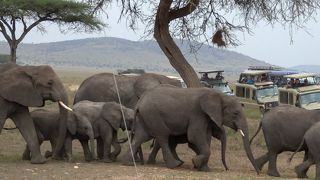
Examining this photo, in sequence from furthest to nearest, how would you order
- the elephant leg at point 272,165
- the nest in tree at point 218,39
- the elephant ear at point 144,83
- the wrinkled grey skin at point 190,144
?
the nest in tree at point 218,39
the elephant ear at point 144,83
the wrinkled grey skin at point 190,144
the elephant leg at point 272,165

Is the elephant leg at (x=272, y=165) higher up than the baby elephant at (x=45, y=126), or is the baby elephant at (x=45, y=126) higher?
the baby elephant at (x=45, y=126)

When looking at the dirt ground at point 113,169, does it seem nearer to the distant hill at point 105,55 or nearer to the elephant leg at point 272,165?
the elephant leg at point 272,165

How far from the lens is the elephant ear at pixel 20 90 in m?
12.6

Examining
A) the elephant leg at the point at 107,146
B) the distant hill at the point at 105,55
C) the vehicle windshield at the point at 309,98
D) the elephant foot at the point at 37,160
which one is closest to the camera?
the elephant foot at the point at 37,160

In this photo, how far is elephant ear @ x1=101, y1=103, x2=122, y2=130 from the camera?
45.4 ft

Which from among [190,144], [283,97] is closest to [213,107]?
[190,144]

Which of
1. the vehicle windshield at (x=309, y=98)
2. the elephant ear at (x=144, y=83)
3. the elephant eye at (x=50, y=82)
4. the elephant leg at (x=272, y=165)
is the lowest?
the elephant leg at (x=272, y=165)

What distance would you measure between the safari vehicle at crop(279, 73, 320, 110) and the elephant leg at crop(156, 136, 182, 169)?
47.0ft

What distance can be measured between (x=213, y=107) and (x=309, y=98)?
1529 cm

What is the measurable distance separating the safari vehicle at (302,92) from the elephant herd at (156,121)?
1357 centimetres

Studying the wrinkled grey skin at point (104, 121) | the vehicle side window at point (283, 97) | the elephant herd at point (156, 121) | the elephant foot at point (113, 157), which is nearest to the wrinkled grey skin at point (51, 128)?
the elephant herd at point (156, 121)

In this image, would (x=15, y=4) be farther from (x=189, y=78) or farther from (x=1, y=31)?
(x=189, y=78)

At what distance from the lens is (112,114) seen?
1384cm

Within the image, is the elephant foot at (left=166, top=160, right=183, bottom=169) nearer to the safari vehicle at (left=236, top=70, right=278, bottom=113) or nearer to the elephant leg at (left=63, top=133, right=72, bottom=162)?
the elephant leg at (left=63, top=133, right=72, bottom=162)
